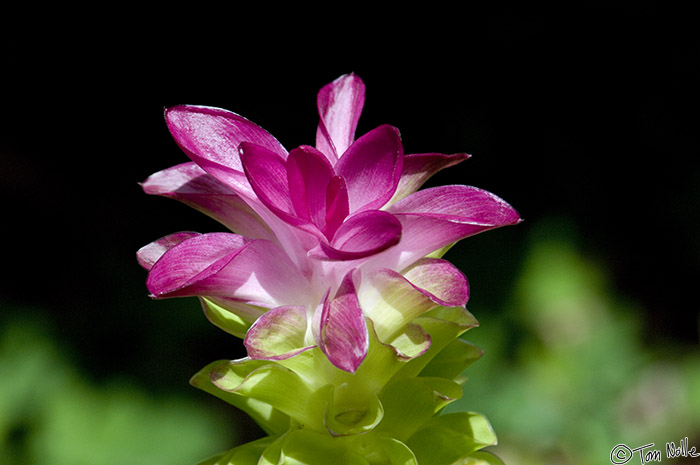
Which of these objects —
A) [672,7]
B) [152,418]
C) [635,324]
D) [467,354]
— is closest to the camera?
[467,354]

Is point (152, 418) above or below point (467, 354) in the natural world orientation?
below

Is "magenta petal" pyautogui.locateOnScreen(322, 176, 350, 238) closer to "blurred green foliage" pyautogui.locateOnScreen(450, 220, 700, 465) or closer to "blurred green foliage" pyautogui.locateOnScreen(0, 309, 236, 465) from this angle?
"blurred green foliage" pyautogui.locateOnScreen(450, 220, 700, 465)

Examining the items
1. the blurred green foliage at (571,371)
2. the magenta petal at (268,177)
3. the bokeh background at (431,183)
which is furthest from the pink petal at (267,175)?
the bokeh background at (431,183)

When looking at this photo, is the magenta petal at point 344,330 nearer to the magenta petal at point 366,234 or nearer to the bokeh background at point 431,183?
the magenta petal at point 366,234

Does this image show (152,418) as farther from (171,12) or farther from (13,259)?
(171,12)

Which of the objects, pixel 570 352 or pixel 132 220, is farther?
pixel 132 220

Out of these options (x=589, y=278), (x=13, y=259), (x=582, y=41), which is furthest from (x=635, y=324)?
(x=13, y=259)
